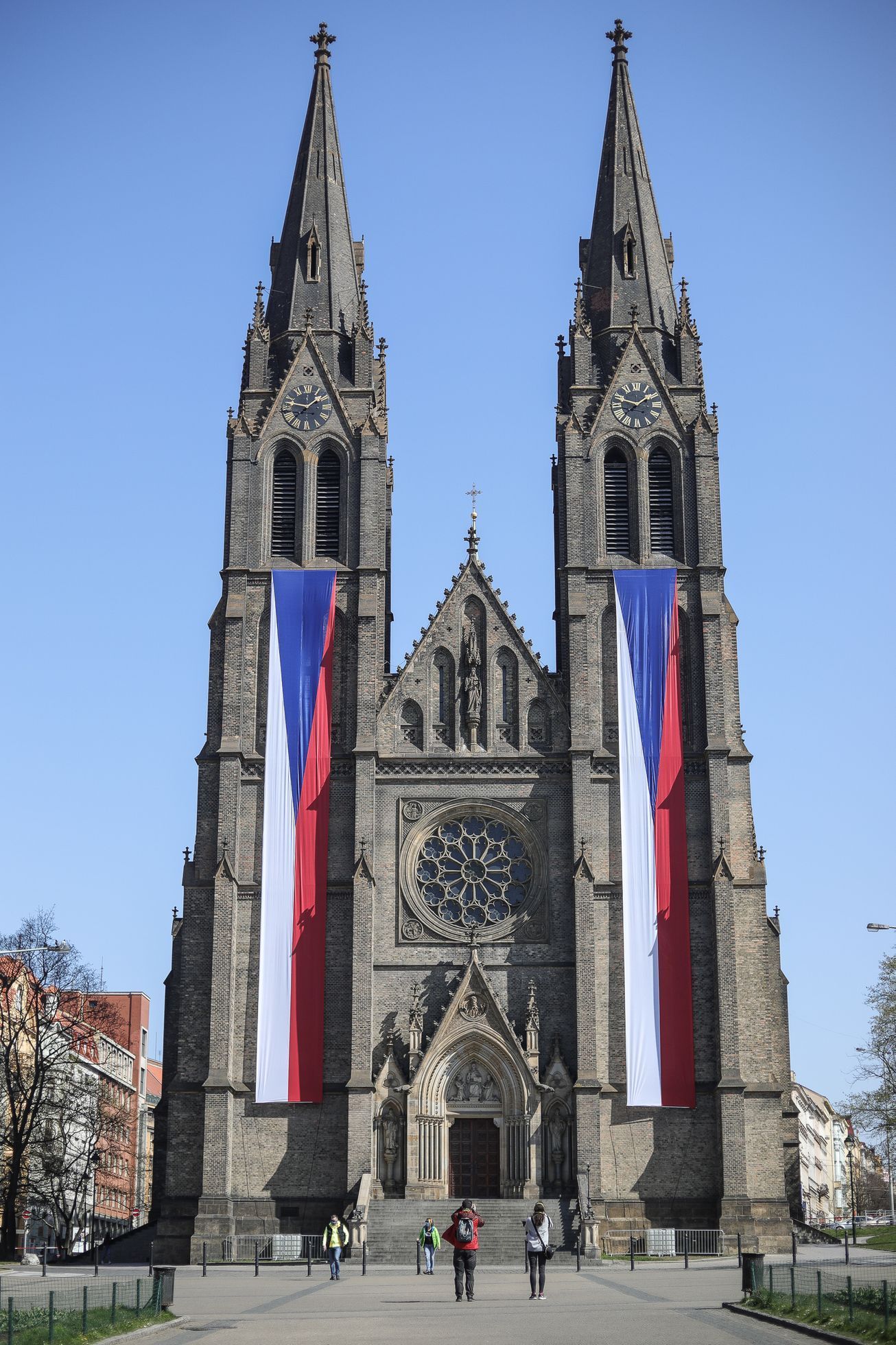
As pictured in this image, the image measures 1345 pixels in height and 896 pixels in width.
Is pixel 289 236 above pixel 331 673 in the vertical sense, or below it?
above

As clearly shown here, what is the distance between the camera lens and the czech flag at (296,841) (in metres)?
53.4

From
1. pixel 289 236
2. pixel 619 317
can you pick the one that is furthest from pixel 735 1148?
pixel 289 236

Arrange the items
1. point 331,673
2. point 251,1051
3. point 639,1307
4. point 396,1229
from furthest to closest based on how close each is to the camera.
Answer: point 331,673, point 251,1051, point 396,1229, point 639,1307

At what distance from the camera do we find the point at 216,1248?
2002 inches

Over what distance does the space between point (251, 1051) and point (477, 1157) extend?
25.9ft

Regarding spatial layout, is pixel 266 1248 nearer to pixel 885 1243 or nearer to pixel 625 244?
pixel 885 1243

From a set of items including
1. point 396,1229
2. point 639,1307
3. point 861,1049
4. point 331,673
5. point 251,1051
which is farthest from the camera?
point 861,1049

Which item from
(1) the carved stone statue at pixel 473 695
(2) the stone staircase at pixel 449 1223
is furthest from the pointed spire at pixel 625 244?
(2) the stone staircase at pixel 449 1223

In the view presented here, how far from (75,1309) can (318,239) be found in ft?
158

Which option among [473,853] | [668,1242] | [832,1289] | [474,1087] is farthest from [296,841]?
[832,1289]

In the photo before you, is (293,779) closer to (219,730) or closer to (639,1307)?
(219,730)

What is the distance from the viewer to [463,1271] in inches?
1217

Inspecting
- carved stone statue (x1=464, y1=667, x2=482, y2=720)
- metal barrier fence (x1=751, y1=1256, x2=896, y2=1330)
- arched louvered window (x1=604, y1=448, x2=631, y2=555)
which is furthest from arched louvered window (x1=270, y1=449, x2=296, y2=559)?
metal barrier fence (x1=751, y1=1256, x2=896, y2=1330)

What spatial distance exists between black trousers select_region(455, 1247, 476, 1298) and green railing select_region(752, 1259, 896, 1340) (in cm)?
534
